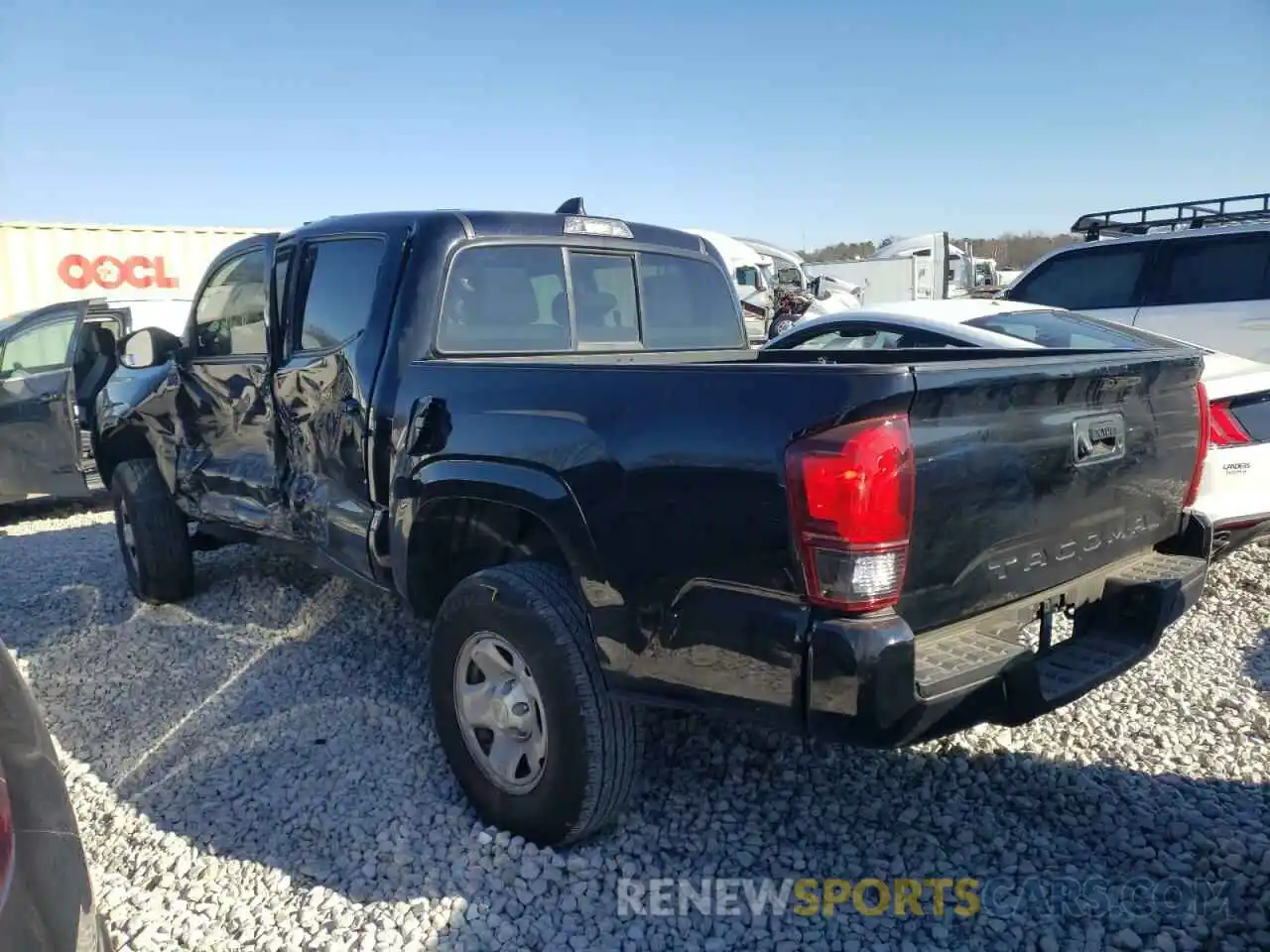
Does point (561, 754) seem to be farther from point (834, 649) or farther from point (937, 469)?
point (937, 469)

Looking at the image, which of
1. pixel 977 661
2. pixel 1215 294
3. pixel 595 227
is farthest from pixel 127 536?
pixel 1215 294

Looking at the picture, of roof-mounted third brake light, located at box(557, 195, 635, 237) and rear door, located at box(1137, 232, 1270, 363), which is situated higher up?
roof-mounted third brake light, located at box(557, 195, 635, 237)

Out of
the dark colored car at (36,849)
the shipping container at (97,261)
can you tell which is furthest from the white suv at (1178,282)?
the shipping container at (97,261)

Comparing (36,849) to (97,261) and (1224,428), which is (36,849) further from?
(97,261)

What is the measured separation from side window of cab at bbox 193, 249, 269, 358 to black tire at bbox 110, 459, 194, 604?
0.90 metres

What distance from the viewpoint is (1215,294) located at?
22.8 ft

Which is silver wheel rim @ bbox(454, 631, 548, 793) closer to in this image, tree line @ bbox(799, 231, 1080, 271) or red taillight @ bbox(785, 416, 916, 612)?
red taillight @ bbox(785, 416, 916, 612)

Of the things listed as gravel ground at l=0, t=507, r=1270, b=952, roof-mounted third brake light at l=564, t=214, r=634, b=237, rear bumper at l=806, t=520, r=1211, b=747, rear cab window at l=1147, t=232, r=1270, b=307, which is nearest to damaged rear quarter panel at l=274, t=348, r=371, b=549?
gravel ground at l=0, t=507, r=1270, b=952

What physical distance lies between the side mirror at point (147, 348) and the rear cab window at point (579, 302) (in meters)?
2.23

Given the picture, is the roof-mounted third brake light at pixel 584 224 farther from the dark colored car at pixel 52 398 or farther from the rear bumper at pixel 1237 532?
the dark colored car at pixel 52 398

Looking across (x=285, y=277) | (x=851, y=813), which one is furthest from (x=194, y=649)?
(x=851, y=813)

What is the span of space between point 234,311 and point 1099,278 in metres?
6.52

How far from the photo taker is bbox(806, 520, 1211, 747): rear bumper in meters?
1.99

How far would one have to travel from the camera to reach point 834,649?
6.51ft
